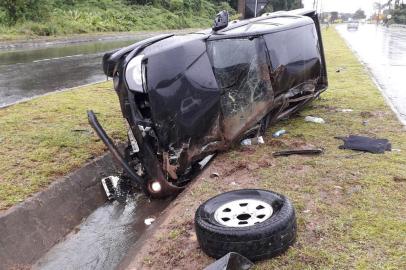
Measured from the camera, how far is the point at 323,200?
13.8 feet

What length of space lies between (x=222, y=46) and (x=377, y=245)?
3043 mm

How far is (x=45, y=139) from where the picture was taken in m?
6.36

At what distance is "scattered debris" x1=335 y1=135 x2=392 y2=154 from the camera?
558cm

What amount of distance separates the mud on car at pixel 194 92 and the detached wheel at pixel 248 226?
1.23 metres

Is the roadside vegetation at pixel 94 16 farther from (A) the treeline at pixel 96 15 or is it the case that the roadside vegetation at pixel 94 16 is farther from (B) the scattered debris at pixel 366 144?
(B) the scattered debris at pixel 366 144

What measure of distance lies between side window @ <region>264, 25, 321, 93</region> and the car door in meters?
0.19

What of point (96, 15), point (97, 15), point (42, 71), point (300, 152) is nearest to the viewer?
point (300, 152)

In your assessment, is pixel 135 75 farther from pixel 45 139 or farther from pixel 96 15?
pixel 96 15

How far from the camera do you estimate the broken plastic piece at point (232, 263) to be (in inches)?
117

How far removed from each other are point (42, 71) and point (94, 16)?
2019cm

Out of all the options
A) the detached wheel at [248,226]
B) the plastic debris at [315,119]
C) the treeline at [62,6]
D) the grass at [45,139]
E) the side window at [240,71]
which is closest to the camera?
the detached wheel at [248,226]

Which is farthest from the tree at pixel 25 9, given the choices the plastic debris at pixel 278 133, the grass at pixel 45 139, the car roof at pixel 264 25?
the plastic debris at pixel 278 133

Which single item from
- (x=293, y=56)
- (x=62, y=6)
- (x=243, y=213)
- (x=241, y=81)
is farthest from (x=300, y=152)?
(x=62, y=6)

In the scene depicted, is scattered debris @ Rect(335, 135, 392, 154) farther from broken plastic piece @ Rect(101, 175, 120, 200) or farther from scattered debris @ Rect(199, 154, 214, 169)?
broken plastic piece @ Rect(101, 175, 120, 200)
